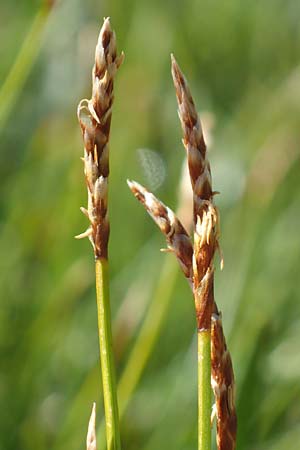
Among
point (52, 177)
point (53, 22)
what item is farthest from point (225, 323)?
point (53, 22)

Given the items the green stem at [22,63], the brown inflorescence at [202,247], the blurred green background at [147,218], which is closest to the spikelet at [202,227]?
the brown inflorescence at [202,247]

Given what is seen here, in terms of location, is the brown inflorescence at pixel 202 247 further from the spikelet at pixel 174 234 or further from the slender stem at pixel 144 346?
the slender stem at pixel 144 346

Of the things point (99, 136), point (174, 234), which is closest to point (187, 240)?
point (174, 234)

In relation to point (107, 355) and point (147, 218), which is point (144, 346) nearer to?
point (107, 355)

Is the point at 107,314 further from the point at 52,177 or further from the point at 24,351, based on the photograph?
the point at 52,177

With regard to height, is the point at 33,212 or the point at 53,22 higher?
the point at 53,22

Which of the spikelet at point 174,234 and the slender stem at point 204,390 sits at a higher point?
the spikelet at point 174,234

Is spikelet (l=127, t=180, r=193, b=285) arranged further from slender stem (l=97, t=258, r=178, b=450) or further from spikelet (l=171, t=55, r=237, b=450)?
slender stem (l=97, t=258, r=178, b=450)
